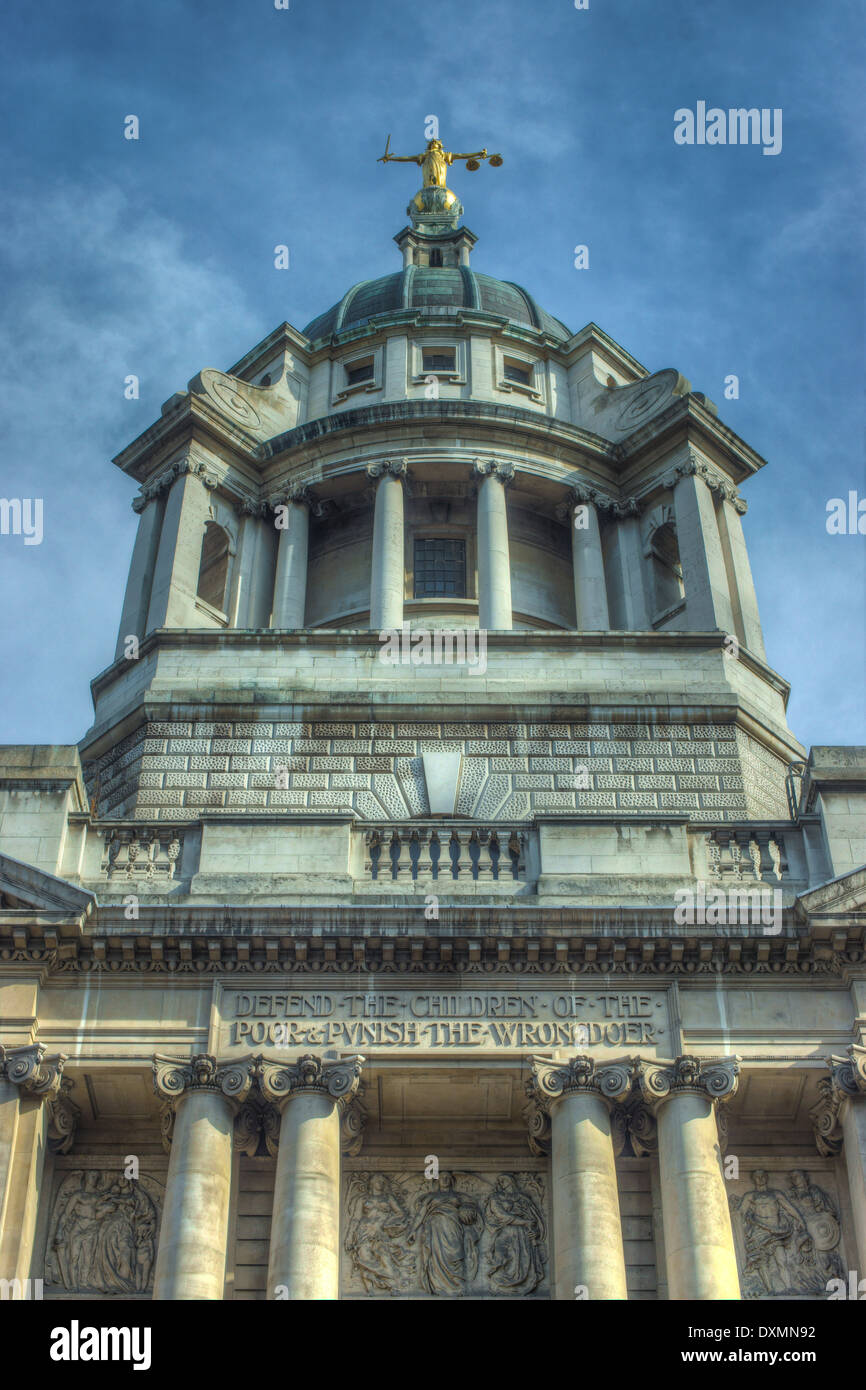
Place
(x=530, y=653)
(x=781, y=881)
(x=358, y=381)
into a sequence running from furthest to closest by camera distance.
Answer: (x=358, y=381), (x=530, y=653), (x=781, y=881)

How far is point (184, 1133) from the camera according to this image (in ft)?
60.9

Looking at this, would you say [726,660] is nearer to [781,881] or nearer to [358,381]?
[781,881]

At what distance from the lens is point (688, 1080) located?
18922 millimetres

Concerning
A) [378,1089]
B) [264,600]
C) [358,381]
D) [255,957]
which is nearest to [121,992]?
[255,957]

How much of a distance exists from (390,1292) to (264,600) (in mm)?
19635

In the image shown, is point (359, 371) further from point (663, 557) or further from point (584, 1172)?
point (584, 1172)

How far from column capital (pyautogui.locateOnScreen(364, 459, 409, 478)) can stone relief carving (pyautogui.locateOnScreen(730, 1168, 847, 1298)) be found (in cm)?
1999

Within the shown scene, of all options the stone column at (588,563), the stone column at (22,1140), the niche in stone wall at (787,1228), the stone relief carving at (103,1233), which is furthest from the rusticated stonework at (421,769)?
the stone column at (588,563)

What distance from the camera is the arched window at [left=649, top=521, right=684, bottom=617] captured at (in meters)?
36.3

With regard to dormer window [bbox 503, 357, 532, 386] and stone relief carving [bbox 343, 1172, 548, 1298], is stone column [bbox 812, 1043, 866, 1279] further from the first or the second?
dormer window [bbox 503, 357, 532, 386]

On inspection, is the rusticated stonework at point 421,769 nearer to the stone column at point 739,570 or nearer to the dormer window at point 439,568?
the stone column at point 739,570

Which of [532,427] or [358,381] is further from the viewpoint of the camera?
[358,381]

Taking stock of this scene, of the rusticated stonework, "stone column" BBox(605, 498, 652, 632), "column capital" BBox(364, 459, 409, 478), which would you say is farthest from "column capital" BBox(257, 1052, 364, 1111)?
"column capital" BBox(364, 459, 409, 478)
